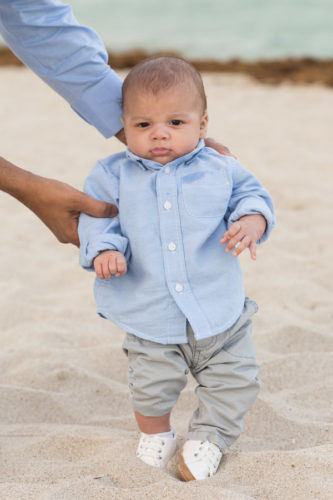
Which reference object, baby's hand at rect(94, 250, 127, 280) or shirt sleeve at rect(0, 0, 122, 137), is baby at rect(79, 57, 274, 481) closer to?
baby's hand at rect(94, 250, 127, 280)

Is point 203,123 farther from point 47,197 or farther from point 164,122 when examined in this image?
point 47,197

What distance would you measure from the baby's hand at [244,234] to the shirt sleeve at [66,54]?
0.83 metres

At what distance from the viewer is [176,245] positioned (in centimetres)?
212

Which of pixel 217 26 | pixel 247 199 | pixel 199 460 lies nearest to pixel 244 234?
pixel 247 199

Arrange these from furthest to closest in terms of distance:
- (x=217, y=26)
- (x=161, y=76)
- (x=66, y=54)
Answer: (x=217, y=26) < (x=66, y=54) < (x=161, y=76)

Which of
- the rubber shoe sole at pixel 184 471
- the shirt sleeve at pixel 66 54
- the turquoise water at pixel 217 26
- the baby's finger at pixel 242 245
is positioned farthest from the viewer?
the turquoise water at pixel 217 26

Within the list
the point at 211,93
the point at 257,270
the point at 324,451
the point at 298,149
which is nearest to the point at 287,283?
the point at 257,270

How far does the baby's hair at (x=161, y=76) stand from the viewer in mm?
2137

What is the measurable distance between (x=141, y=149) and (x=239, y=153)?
168 inches

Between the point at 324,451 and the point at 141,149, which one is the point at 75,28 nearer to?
the point at 141,149

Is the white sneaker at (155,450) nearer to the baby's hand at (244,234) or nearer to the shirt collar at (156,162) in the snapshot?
the baby's hand at (244,234)

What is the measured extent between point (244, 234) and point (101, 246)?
450 mm

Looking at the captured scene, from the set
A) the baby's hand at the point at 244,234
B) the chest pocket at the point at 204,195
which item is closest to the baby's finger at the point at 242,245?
the baby's hand at the point at 244,234

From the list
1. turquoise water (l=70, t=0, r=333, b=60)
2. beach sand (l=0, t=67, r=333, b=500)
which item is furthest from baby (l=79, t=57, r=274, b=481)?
turquoise water (l=70, t=0, r=333, b=60)
